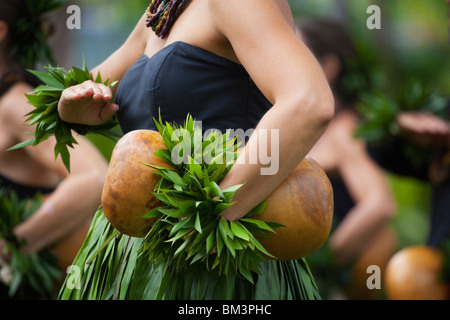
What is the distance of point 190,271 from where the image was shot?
1.50m

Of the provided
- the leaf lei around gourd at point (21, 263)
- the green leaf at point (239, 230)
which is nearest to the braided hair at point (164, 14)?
the green leaf at point (239, 230)

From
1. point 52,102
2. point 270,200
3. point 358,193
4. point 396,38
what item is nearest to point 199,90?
point 270,200

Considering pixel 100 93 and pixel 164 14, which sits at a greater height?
pixel 164 14

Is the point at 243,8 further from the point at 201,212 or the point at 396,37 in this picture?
the point at 396,37

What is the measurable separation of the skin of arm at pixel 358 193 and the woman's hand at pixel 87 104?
2699 mm

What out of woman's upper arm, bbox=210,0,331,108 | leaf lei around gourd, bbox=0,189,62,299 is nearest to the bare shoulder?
woman's upper arm, bbox=210,0,331,108

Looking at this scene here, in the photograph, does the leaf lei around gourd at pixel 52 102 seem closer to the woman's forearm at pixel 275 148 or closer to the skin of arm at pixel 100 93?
the skin of arm at pixel 100 93

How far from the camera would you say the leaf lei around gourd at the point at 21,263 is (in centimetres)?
329

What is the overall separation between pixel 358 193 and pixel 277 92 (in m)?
3.01

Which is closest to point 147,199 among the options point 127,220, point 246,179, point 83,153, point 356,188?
point 127,220

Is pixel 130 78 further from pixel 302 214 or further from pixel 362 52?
pixel 362 52

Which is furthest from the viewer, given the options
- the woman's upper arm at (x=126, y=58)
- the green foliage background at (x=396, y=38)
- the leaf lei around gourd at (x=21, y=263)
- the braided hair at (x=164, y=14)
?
the green foliage background at (x=396, y=38)

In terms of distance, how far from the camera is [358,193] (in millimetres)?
4234

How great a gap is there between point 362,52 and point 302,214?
3.57m
